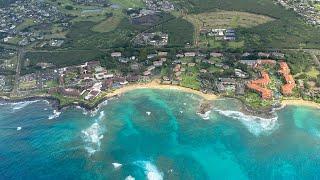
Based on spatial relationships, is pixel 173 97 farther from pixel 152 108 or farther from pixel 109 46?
pixel 109 46

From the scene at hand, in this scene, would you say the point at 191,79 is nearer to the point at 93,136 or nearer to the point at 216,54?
the point at 216,54

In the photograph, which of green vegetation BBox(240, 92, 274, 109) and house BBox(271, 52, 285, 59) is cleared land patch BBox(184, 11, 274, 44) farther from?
green vegetation BBox(240, 92, 274, 109)

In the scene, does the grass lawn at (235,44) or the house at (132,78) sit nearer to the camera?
the house at (132,78)

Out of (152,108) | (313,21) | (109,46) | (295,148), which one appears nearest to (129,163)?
(152,108)

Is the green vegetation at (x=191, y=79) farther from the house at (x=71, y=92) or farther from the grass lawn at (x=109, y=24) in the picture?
the grass lawn at (x=109, y=24)

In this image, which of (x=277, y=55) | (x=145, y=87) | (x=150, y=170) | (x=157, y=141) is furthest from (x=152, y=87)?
(x=277, y=55)

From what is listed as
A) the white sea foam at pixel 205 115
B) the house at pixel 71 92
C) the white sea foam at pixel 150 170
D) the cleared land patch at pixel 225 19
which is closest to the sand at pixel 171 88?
the white sea foam at pixel 205 115

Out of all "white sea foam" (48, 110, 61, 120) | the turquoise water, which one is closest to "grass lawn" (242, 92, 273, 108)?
the turquoise water
